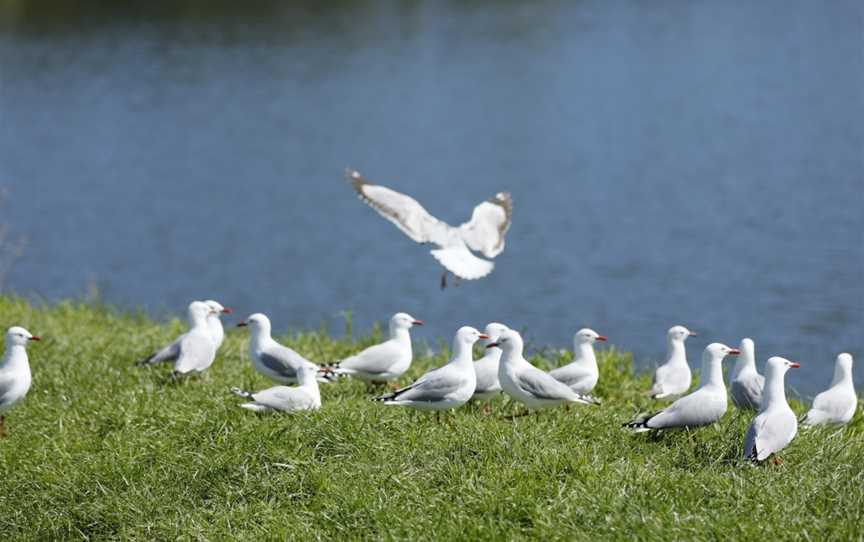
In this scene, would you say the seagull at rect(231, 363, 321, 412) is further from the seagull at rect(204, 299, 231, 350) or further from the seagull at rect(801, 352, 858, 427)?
the seagull at rect(801, 352, 858, 427)

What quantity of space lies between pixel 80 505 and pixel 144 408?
1.44 m

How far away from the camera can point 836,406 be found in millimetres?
7957

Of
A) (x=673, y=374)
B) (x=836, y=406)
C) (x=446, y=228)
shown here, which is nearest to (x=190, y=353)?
(x=446, y=228)

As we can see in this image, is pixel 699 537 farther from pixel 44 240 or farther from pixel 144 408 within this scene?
pixel 44 240

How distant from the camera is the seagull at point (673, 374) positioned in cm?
883

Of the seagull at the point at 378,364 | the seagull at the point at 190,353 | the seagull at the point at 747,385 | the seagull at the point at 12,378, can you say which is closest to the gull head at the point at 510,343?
the seagull at the point at 378,364

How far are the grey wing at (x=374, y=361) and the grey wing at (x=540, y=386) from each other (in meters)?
1.39

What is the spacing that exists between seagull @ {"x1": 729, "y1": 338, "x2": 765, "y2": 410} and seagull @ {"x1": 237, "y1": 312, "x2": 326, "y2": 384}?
2811mm

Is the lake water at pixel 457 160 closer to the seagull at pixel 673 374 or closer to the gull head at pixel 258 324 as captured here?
the seagull at pixel 673 374

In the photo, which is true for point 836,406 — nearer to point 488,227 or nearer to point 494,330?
point 494,330

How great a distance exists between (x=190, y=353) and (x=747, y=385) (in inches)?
162

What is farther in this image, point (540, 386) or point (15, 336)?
point (15, 336)

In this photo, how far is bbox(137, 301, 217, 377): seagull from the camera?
9.30 metres

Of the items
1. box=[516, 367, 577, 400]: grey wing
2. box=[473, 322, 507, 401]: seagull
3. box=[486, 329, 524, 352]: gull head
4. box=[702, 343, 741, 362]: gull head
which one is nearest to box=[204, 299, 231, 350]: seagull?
box=[473, 322, 507, 401]: seagull
